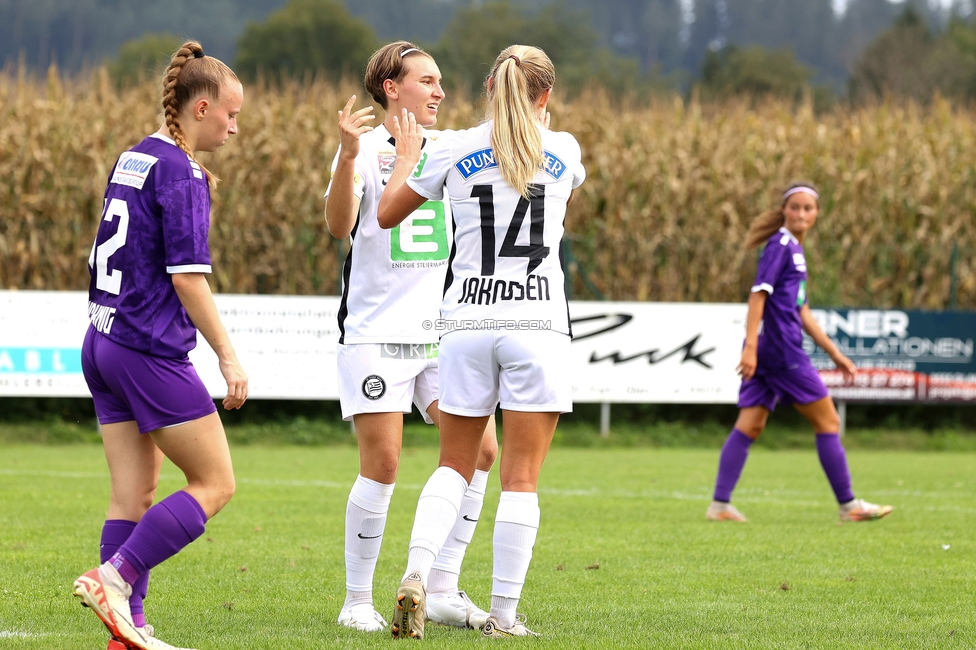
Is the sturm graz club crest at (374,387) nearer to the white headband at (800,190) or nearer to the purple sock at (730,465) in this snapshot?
the purple sock at (730,465)

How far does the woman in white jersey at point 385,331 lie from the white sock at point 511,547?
0.33 m

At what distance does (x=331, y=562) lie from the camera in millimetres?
6750

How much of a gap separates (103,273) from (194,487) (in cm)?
79

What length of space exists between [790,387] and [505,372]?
15.0ft

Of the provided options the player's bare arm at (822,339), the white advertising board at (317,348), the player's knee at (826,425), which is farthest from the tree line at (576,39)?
the player's knee at (826,425)

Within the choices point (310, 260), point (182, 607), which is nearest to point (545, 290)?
point (182, 607)

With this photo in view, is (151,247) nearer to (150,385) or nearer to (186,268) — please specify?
(186,268)

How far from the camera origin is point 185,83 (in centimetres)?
434

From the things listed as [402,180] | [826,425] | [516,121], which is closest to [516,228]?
[516,121]

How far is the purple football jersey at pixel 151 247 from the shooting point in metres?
4.18

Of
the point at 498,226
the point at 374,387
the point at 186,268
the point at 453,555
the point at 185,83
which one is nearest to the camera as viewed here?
the point at 186,268

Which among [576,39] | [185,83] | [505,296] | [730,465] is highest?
[576,39]

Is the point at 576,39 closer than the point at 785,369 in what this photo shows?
No

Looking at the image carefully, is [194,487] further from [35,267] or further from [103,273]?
[35,267]
